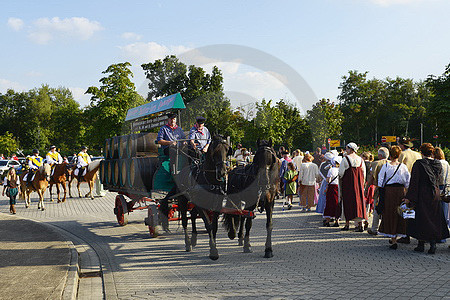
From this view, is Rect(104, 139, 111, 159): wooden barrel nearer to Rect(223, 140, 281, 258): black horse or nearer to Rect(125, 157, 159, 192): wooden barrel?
Rect(125, 157, 159, 192): wooden barrel

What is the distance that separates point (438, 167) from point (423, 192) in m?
0.58

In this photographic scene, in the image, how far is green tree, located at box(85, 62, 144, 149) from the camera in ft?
128

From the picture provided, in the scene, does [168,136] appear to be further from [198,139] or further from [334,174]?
[334,174]

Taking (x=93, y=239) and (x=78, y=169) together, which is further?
(x=78, y=169)

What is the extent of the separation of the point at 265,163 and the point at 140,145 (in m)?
4.39

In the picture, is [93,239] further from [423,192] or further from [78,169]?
[78,169]

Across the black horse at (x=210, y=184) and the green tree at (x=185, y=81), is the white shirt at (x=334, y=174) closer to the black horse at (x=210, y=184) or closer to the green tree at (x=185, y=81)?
the black horse at (x=210, y=184)

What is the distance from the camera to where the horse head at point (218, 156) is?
23.2 feet

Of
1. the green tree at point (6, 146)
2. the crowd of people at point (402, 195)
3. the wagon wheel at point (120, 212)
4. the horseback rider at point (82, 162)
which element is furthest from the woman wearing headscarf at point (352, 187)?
the green tree at point (6, 146)

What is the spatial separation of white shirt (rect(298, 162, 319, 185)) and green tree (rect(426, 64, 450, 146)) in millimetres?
30762

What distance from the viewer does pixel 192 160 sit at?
826 centimetres

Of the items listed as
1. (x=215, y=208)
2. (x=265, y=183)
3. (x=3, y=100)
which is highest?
(x=3, y=100)

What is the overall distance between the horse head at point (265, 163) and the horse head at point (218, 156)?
621 mm

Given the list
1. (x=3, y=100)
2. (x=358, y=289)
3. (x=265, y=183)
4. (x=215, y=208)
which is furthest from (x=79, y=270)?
(x=3, y=100)
